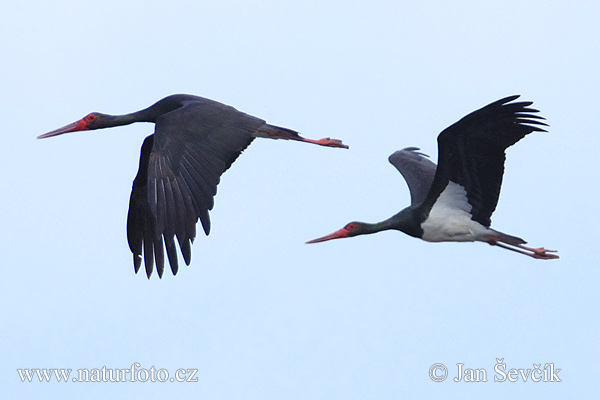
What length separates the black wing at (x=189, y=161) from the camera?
43.8ft

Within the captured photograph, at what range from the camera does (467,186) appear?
14125 mm

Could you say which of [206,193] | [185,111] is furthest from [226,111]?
[206,193]

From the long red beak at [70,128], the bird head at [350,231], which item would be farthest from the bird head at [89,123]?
the bird head at [350,231]

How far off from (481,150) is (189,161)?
2.88 meters

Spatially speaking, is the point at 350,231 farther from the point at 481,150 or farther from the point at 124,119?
the point at 124,119

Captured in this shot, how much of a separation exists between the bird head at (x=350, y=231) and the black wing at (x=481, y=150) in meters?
0.90

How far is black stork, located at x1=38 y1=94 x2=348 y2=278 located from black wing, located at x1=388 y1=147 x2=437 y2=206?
1325 mm

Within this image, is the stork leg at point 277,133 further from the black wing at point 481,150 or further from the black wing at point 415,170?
the black wing at point 481,150

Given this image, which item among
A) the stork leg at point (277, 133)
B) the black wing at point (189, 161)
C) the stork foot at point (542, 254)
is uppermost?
the stork leg at point (277, 133)

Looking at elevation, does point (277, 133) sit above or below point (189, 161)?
above

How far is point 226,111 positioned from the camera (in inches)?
575

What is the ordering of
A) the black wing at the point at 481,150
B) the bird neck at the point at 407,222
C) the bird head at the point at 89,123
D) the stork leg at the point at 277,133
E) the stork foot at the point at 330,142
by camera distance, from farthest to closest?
1. the bird head at the point at 89,123
2. the stork foot at the point at 330,142
3. the stork leg at the point at 277,133
4. the bird neck at the point at 407,222
5. the black wing at the point at 481,150

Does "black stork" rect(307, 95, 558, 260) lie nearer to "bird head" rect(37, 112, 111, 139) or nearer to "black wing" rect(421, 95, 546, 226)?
"black wing" rect(421, 95, 546, 226)

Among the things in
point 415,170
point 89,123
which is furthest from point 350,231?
point 89,123
